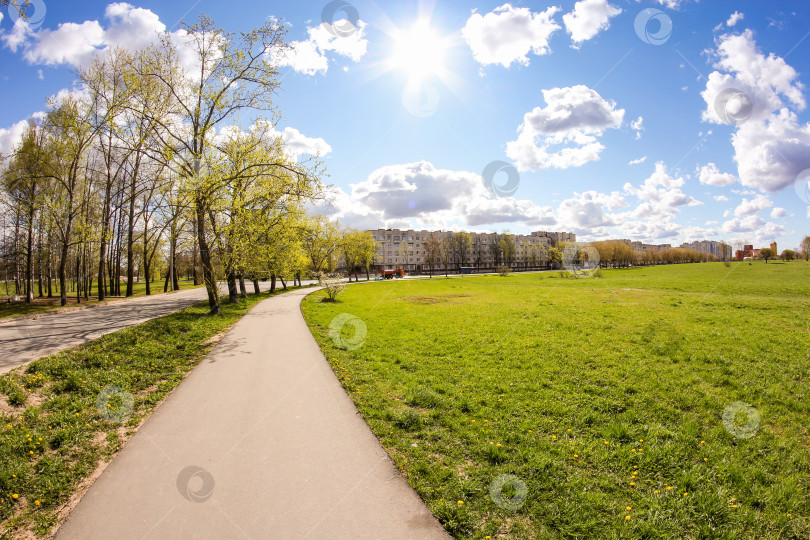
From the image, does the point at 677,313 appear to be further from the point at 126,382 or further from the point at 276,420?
the point at 126,382

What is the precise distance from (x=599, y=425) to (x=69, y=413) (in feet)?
30.7

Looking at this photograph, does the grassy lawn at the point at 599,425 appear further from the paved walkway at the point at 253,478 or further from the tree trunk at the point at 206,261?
the tree trunk at the point at 206,261

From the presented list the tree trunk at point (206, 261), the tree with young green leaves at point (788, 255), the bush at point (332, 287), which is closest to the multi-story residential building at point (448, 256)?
the tree with young green leaves at point (788, 255)

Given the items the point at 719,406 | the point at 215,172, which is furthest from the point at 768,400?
the point at 215,172

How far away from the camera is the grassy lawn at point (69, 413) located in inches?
162

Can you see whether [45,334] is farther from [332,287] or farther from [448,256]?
[448,256]

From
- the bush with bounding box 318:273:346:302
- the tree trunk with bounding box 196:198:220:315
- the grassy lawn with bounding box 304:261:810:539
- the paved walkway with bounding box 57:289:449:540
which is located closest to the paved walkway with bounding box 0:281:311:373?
the tree trunk with bounding box 196:198:220:315

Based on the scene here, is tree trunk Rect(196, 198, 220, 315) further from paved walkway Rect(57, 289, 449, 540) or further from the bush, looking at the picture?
paved walkway Rect(57, 289, 449, 540)

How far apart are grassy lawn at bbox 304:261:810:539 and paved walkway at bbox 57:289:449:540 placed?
1.58 ft

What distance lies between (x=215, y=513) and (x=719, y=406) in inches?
333

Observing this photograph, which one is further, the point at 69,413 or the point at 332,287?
the point at 332,287

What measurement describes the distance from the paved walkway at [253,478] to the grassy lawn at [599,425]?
0.48 m

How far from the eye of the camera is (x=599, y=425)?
5.87m

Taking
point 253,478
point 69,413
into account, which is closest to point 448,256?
point 69,413
